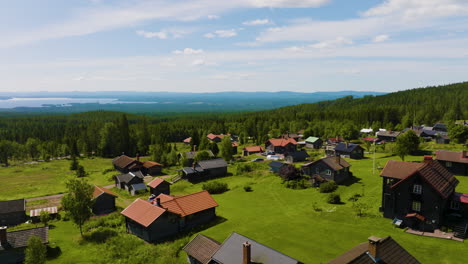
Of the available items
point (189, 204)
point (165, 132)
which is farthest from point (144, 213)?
point (165, 132)

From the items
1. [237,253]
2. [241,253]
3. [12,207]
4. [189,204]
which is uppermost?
[241,253]

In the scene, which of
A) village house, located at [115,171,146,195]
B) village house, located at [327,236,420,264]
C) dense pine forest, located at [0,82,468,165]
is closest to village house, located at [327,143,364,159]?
dense pine forest, located at [0,82,468,165]

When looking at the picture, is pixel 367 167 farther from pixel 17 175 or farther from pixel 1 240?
pixel 17 175

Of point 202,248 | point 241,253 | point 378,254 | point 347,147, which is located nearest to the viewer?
point 378,254

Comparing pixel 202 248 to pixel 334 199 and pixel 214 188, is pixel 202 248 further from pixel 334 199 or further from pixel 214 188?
pixel 214 188

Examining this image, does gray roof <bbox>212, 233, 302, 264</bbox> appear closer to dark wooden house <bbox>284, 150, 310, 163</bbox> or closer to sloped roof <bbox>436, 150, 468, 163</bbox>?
sloped roof <bbox>436, 150, 468, 163</bbox>

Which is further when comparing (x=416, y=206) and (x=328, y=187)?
(x=328, y=187)

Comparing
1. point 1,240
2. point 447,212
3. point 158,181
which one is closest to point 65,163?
point 158,181
